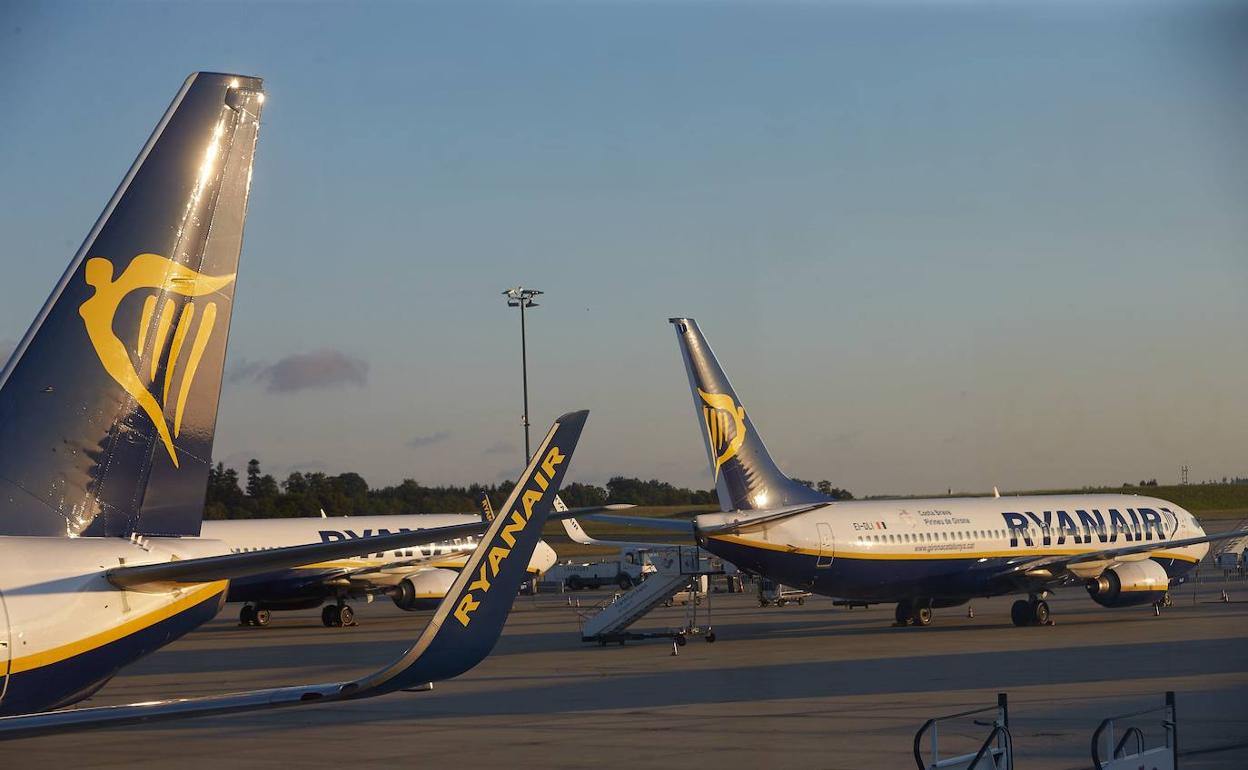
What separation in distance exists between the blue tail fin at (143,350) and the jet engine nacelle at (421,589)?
3844 centimetres

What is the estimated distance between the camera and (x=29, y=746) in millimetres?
20688

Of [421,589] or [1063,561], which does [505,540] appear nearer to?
[1063,561]

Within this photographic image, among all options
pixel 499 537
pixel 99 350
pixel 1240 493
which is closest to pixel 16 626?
pixel 99 350

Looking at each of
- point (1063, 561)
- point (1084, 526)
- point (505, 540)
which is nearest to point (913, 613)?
point (1063, 561)

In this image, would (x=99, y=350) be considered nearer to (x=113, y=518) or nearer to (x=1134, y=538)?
(x=113, y=518)

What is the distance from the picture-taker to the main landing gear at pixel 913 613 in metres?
42.5

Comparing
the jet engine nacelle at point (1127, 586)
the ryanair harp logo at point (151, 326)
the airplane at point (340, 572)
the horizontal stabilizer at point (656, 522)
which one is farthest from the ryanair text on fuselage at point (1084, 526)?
the ryanair harp logo at point (151, 326)

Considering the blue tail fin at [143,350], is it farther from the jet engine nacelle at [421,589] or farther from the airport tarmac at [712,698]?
the jet engine nacelle at [421,589]

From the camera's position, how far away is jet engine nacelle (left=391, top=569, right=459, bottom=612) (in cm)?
4938

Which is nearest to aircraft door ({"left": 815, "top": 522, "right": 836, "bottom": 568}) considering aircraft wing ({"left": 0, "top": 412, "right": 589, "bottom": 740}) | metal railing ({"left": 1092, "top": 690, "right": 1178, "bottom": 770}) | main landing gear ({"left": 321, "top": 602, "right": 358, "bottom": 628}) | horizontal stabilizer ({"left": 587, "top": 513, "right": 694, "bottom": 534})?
horizontal stabilizer ({"left": 587, "top": 513, "right": 694, "bottom": 534})

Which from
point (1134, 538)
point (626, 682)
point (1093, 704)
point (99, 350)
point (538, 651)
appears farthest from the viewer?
point (1134, 538)

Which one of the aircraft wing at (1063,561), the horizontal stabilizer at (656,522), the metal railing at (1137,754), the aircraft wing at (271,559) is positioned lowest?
the metal railing at (1137,754)

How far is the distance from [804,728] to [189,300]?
40.1 ft

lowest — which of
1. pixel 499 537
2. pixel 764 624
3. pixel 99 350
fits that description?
pixel 764 624
